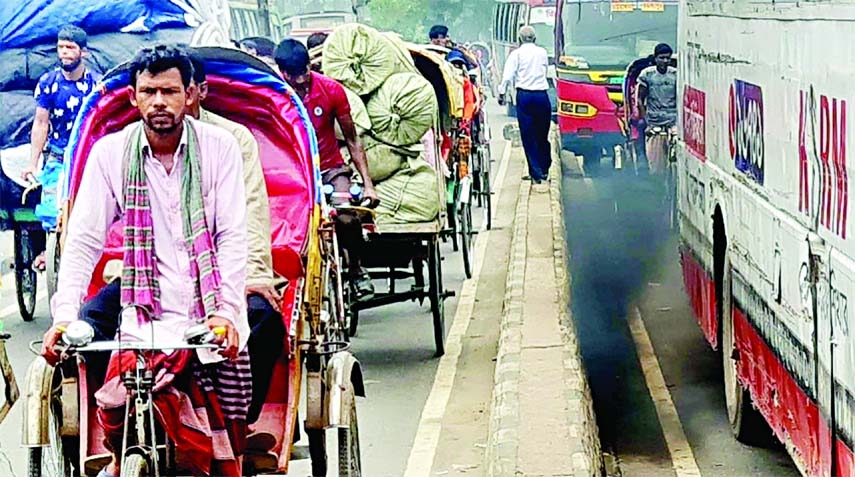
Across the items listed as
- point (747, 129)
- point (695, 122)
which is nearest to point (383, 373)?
point (695, 122)

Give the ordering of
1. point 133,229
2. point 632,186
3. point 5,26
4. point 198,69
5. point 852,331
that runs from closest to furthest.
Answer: point 133,229 < point 852,331 < point 198,69 < point 5,26 < point 632,186

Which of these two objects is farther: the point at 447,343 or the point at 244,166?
the point at 447,343

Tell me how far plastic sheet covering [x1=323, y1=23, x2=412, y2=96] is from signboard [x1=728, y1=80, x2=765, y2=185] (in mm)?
3075

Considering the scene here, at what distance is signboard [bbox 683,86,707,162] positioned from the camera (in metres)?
11.8

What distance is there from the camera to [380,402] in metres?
11.1

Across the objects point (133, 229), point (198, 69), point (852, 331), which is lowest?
point (852, 331)

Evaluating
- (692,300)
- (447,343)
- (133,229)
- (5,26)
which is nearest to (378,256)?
(447,343)

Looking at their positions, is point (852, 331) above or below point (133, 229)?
below

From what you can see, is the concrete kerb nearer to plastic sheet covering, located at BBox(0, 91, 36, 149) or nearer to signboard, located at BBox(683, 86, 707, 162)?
signboard, located at BBox(683, 86, 707, 162)

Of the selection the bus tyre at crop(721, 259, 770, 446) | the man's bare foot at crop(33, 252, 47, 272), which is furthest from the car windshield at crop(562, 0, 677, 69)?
the bus tyre at crop(721, 259, 770, 446)

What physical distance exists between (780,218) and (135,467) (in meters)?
3.60

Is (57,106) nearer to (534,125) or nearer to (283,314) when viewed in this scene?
(283,314)

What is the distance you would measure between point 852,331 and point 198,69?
8.36ft

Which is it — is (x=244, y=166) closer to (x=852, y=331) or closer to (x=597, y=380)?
(x=852, y=331)
